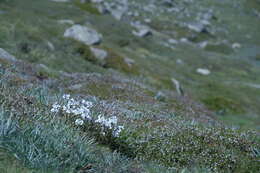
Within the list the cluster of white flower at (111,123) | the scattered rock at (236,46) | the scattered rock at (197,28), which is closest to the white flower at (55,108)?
the cluster of white flower at (111,123)

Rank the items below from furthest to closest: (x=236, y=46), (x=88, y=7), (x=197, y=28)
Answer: (x=197, y=28)
(x=236, y=46)
(x=88, y=7)

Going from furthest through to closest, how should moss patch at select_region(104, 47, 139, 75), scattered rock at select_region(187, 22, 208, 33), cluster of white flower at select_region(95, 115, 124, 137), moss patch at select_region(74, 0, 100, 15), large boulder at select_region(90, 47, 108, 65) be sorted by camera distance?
scattered rock at select_region(187, 22, 208, 33) < moss patch at select_region(74, 0, 100, 15) < moss patch at select_region(104, 47, 139, 75) < large boulder at select_region(90, 47, 108, 65) < cluster of white flower at select_region(95, 115, 124, 137)

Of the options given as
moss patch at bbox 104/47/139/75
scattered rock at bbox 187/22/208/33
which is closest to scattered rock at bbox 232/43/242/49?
scattered rock at bbox 187/22/208/33

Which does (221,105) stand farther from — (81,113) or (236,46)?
(236,46)

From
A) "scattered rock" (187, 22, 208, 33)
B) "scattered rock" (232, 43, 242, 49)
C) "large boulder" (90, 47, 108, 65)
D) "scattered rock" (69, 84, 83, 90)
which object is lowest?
"scattered rock" (232, 43, 242, 49)

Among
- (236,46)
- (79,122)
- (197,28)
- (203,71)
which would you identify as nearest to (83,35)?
(203,71)

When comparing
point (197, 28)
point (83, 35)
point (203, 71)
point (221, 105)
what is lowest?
point (197, 28)

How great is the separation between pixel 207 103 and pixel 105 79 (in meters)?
13.0

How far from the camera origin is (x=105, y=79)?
60.1ft

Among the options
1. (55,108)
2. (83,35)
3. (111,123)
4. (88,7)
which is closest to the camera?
(55,108)

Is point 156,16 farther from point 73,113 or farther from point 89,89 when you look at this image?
point 73,113

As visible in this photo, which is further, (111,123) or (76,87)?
(76,87)

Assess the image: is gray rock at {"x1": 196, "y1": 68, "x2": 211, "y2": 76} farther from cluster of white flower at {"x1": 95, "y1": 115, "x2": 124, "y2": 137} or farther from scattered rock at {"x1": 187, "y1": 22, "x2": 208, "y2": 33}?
cluster of white flower at {"x1": 95, "y1": 115, "x2": 124, "y2": 137}

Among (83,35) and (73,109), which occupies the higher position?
(73,109)
